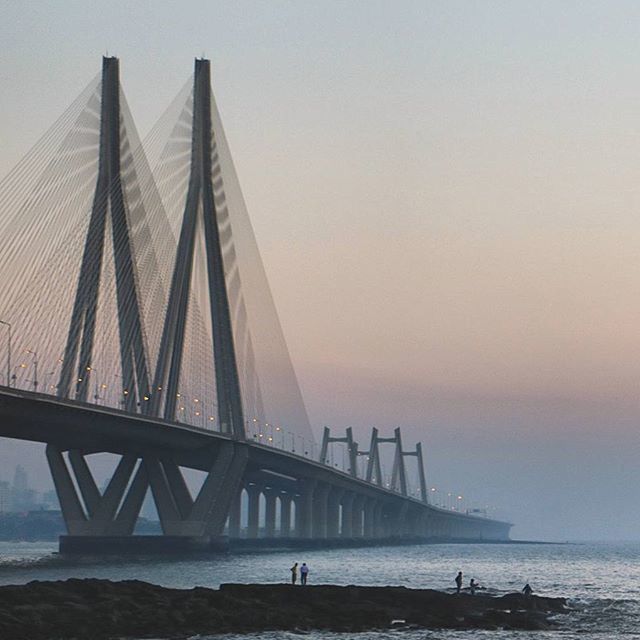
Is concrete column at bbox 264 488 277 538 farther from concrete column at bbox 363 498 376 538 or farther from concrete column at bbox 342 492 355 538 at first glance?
concrete column at bbox 363 498 376 538

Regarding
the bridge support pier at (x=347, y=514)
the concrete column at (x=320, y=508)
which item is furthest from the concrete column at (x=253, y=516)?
the concrete column at (x=320, y=508)

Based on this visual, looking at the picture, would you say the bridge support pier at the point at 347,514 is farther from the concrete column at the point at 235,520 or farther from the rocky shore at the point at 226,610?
the rocky shore at the point at 226,610

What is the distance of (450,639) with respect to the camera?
38469 millimetres

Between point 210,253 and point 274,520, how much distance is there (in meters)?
82.0

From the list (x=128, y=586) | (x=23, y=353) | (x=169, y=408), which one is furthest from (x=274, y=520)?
(x=128, y=586)

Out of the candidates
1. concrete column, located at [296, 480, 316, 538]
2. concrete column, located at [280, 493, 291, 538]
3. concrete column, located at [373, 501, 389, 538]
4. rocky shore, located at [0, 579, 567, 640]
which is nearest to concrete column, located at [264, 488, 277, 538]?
concrete column, located at [280, 493, 291, 538]

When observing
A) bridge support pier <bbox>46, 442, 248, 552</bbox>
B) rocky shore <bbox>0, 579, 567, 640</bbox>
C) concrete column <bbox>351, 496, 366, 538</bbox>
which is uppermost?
concrete column <bbox>351, 496, 366, 538</bbox>

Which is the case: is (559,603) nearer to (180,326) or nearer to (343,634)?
(343,634)

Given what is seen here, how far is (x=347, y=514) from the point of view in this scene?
149750 millimetres

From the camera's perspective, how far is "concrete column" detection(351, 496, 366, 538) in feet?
493

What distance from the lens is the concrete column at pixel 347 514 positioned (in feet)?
483

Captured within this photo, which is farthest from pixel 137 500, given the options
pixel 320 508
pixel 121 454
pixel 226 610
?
pixel 320 508

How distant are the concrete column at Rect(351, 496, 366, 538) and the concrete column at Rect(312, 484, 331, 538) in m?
18.3

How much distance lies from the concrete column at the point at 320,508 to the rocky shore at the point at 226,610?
264ft
